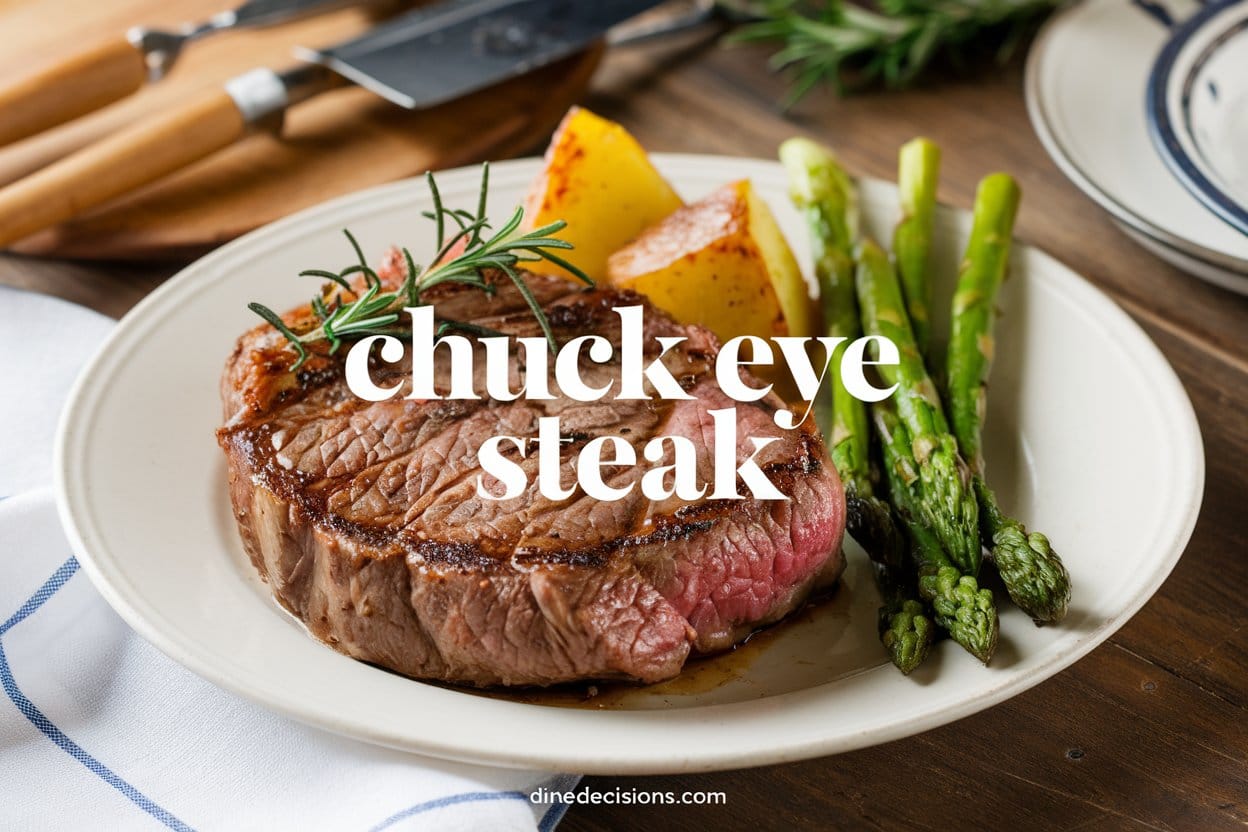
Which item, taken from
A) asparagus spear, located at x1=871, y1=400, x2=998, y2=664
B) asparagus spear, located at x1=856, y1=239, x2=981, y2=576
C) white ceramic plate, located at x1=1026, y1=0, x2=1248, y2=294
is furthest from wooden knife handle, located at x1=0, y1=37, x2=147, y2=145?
white ceramic plate, located at x1=1026, y1=0, x2=1248, y2=294

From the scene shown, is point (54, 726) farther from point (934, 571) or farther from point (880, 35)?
point (880, 35)

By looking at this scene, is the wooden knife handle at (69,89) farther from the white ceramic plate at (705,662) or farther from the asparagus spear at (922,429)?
the asparagus spear at (922,429)

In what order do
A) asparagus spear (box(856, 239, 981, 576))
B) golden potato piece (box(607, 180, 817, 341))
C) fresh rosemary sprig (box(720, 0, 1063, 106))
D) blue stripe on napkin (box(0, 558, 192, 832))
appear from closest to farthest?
blue stripe on napkin (box(0, 558, 192, 832)) → asparagus spear (box(856, 239, 981, 576)) → golden potato piece (box(607, 180, 817, 341)) → fresh rosemary sprig (box(720, 0, 1063, 106))

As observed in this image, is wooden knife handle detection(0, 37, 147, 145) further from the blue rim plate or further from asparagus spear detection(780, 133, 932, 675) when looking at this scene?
the blue rim plate

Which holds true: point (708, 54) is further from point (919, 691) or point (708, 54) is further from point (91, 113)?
point (919, 691)

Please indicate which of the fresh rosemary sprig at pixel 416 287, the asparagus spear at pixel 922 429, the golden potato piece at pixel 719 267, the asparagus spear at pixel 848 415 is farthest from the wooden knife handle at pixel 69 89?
the asparagus spear at pixel 922 429

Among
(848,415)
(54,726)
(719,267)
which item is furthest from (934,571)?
(54,726)
